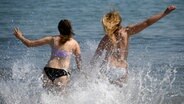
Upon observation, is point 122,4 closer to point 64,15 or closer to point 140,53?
point 64,15

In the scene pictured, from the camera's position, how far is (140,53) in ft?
46.8

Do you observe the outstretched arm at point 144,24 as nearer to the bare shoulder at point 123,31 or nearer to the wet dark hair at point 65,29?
the bare shoulder at point 123,31

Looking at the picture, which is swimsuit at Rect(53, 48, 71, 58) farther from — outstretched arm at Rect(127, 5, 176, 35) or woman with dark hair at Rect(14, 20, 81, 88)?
outstretched arm at Rect(127, 5, 176, 35)

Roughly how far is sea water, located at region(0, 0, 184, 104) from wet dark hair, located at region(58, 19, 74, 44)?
0.55 m

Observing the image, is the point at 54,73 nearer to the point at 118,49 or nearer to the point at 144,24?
the point at 118,49

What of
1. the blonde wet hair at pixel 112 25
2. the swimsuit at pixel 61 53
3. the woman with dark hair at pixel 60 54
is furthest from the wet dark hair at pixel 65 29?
the blonde wet hair at pixel 112 25

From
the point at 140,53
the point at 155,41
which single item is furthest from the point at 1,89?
the point at 155,41

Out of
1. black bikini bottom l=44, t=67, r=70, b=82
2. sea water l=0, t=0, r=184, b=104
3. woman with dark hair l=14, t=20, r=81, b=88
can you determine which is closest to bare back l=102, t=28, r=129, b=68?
sea water l=0, t=0, r=184, b=104

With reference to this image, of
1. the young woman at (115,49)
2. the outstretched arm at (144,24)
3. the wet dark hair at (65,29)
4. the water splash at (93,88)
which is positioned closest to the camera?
the outstretched arm at (144,24)

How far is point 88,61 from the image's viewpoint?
947 centimetres

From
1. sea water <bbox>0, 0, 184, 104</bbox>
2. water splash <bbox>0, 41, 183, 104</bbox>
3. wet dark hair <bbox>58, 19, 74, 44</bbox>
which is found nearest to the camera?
wet dark hair <bbox>58, 19, 74, 44</bbox>

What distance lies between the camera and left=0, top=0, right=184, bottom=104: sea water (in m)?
8.93

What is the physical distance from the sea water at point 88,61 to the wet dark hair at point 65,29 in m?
0.55

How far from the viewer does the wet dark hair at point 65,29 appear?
28.2ft
